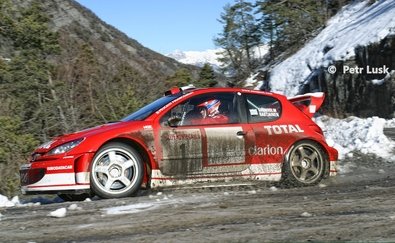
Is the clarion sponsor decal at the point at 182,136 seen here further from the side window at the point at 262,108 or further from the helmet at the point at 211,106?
the side window at the point at 262,108

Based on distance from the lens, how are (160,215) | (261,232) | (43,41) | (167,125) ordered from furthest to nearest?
(43,41) → (167,125) → (160,215) → (261,232)

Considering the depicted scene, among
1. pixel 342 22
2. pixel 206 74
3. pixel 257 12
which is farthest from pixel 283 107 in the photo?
pixel 206 74

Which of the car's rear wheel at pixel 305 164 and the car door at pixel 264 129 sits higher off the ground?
the car door at pixel 264 129

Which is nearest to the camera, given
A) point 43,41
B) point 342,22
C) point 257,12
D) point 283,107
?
point 283,107

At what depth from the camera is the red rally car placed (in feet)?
22.1

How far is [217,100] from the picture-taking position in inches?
296

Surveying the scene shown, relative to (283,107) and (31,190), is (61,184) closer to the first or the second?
(31,190)

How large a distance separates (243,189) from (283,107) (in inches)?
53.6

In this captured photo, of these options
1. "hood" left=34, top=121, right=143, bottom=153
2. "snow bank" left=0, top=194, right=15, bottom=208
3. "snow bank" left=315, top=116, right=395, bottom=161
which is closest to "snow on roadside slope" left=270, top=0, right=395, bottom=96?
"snow bank" left=315, top=116, right=395, bottom=161

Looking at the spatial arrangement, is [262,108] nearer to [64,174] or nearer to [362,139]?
[64,174]

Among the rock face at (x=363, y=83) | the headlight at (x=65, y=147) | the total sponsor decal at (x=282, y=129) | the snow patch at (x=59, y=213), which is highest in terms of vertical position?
the rock face at (x=363, y=83)

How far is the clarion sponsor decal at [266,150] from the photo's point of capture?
742cm
